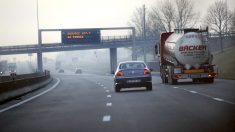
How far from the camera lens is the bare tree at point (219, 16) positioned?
298ft

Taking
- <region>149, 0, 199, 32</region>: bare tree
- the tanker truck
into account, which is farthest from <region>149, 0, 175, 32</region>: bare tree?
the tanker truck

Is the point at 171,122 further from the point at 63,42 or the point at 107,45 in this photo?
the point at 107,45

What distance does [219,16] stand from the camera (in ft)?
298

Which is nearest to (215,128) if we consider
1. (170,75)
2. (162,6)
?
(170,75)

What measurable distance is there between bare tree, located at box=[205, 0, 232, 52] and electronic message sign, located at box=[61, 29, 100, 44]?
23790 millimetres

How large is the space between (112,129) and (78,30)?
61576 mm

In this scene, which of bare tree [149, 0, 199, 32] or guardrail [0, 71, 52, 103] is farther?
bare tree [149, 0, 199, 32]

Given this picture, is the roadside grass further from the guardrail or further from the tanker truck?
the guardrail

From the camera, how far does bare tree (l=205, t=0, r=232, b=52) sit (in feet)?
298

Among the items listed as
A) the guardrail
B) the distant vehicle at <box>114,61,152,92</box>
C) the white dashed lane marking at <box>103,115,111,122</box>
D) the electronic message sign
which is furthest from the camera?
the electronic message sign

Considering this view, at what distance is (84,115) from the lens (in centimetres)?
1578

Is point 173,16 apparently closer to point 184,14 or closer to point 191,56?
point 184,14

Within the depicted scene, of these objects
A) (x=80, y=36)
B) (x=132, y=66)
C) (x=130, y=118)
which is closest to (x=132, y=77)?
(x=132, y=66)

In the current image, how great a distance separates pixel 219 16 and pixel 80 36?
2708cm
